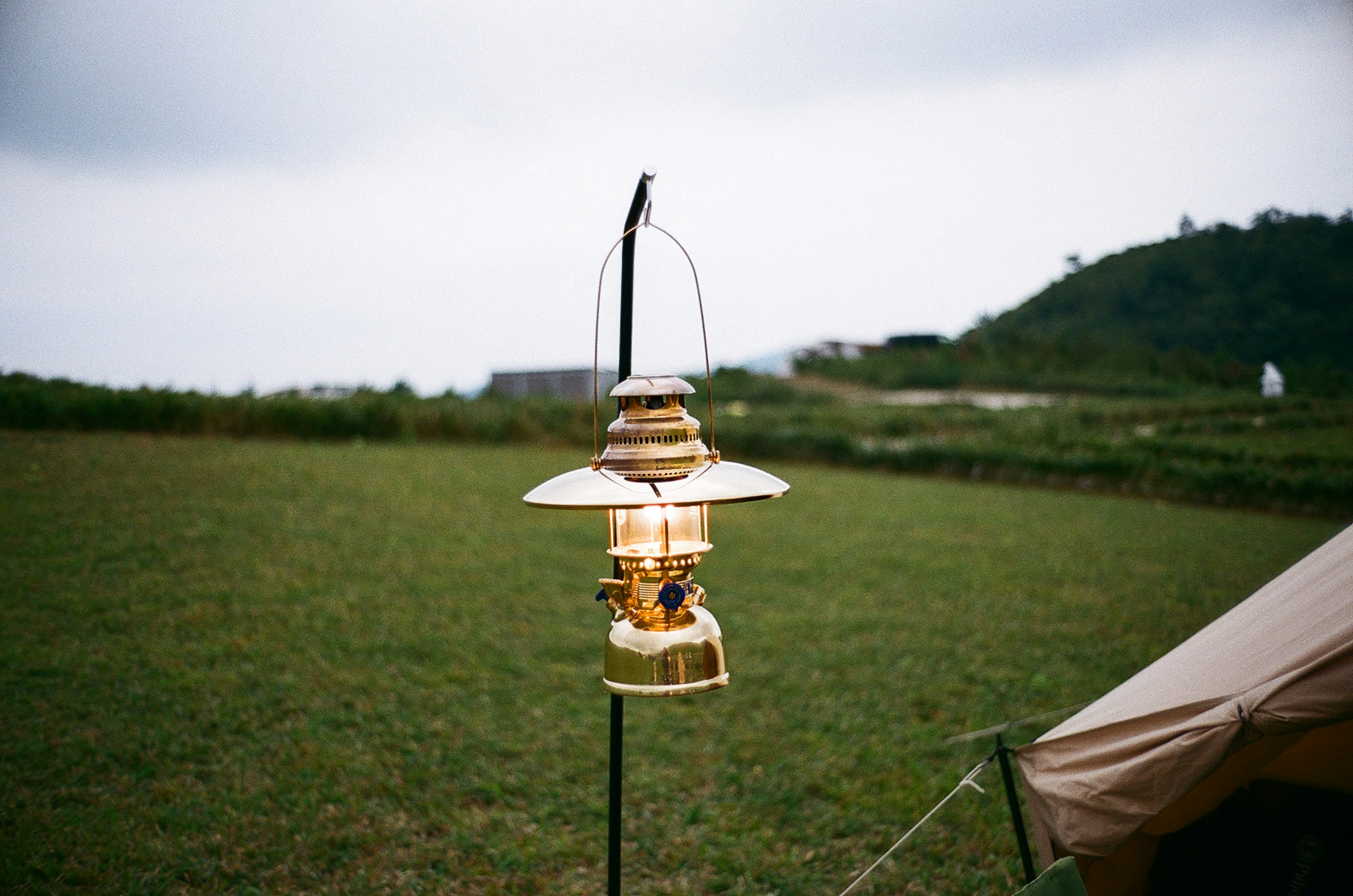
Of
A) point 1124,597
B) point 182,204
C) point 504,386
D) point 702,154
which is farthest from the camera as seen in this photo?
point 504,386

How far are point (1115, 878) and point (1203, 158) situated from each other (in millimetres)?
6872

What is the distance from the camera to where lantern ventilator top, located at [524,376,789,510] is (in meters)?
1.38

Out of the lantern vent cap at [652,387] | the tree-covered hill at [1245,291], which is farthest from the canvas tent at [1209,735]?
the tree-covered hill at [1245,291]

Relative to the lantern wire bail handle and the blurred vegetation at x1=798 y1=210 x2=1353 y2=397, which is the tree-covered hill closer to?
the blurred vegetation at x1=798 y1=210 x2=1353 y2=397

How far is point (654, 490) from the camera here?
4.60ft

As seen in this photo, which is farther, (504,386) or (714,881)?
(504,386)

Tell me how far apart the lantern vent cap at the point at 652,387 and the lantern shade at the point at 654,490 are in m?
0.15

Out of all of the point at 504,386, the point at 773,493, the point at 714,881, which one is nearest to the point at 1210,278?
the point at 714,881

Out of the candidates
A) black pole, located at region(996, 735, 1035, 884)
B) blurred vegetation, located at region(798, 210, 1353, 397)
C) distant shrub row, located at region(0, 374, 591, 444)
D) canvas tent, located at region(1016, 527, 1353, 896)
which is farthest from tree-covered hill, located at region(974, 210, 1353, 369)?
distant shrub row, located at region(0, 374, 591, 444)

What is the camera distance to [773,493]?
1424 millimetres

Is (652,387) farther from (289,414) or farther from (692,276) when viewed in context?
(289,414)

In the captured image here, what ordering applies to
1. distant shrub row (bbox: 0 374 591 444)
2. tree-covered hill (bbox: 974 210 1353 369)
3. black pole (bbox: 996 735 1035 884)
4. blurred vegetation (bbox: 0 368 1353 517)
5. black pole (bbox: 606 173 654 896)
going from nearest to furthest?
black pole (bbox: 606 173 654 896) < black pole (bbox: 996 735 1035 884) < tree-covered hill (bbox: 974 210 1353 369) < distant shrub row (bbox: 0 374 591 444) < blurred vegetation (bbox: 0 368 1353 517)

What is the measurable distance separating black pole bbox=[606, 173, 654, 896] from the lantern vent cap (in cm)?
29

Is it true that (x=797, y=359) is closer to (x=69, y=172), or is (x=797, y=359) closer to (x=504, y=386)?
(x=504, y=386)
